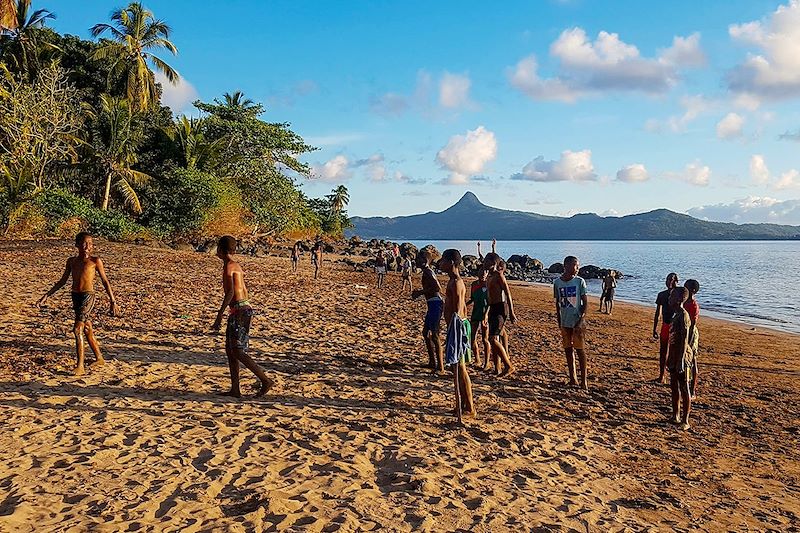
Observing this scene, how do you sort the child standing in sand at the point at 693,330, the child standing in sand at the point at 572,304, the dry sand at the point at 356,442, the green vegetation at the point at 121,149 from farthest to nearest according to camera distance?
the green vegetation at the point at 121,149 < the child standing in sand at the point at 572,304 < the child standing in sand at the point at 693,330 < the dry sand at the point at 356,442

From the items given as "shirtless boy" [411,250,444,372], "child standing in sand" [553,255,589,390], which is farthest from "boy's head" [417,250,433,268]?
"child standing in sand" [553,255,589,390]

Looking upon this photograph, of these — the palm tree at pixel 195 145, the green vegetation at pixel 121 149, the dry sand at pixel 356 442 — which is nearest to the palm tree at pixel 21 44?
the green vegetation at pixel 121 149

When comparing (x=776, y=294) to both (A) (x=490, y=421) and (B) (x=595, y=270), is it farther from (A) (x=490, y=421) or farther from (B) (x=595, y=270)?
(A) (x=490, y=421)

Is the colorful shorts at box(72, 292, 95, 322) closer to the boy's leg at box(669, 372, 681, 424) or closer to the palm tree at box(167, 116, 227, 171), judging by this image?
the boy's leg at box(669, 372, 681, 424)

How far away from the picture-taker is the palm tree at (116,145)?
27609 mm

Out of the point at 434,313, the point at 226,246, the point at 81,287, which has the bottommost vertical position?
the point at 434,313

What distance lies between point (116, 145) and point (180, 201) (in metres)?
4.07

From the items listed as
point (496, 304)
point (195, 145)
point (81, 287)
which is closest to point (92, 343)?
point (81, 287)

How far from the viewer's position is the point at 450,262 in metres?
6.36

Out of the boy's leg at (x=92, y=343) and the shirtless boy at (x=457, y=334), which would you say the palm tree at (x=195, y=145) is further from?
the shirtless boy at (x=457, y=334)

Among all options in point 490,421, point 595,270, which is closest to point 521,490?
point 490,421

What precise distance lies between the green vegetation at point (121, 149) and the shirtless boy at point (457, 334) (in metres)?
22.1

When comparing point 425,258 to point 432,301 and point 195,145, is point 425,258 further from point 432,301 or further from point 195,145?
point 195,145

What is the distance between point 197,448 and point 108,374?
2753 millimetres
